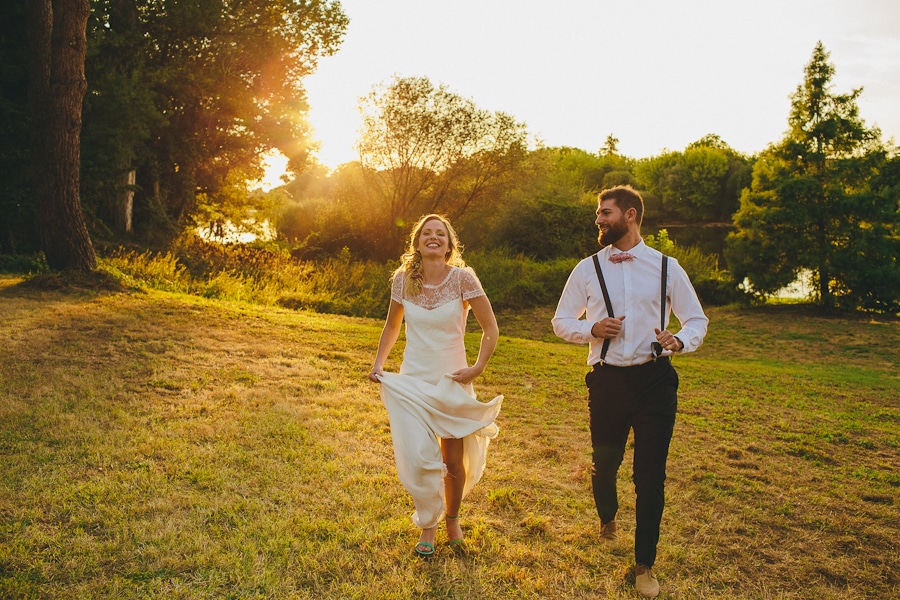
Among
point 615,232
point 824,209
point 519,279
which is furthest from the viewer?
point 519,279

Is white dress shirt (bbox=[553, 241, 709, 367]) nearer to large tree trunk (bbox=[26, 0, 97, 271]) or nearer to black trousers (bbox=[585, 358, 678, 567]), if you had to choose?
black trousers (bbox=[585, 358, 678, 567])

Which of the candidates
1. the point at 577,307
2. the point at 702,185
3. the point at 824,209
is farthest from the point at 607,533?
the point at 702,185

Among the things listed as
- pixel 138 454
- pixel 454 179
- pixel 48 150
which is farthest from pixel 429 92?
pixel 138 454

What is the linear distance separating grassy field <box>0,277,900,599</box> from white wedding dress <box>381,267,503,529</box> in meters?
0.59

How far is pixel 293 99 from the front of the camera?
25.4 meters

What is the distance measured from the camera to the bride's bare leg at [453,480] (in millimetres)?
3930


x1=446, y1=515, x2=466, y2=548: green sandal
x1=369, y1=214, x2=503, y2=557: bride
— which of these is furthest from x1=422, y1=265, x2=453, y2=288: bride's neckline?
x1=446, y1=515, x2=466, y2=548: green sandal

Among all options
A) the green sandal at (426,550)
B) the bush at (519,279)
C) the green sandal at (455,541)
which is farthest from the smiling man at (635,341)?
the bush at (519,279)

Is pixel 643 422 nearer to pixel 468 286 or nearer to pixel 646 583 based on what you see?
pixel 646 583

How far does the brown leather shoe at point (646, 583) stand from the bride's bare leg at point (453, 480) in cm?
113

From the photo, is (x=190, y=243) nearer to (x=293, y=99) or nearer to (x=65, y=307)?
(x=293, y=99)

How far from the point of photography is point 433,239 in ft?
13.0

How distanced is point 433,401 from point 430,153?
84.3 ft

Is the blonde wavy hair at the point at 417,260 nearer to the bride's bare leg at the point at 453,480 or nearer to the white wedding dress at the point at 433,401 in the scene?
the white wedding dress at the point at 433,401
